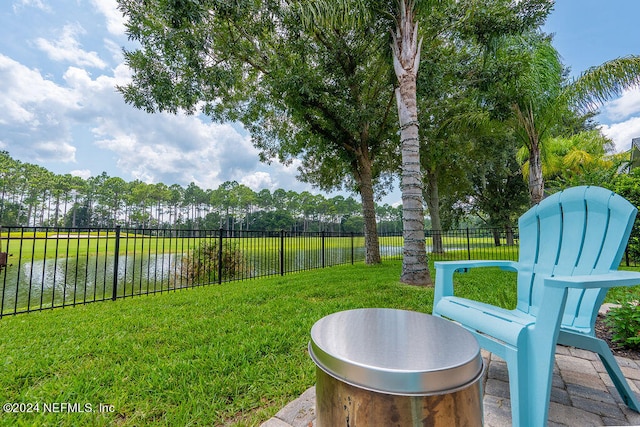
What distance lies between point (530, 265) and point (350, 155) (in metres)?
6.45

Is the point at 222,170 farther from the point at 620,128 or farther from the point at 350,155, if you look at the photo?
the point at 620,128

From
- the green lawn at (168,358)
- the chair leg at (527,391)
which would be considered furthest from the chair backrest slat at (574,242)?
the green lawn at (168,358)

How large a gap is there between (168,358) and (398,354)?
2.13 meters

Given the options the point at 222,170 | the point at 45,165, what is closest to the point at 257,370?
the point at 222,170

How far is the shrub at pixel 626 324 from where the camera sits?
2034 millimetres

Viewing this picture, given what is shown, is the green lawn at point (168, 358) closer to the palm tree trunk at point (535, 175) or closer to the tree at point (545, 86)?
the palm tree trunk at point (535, 175)

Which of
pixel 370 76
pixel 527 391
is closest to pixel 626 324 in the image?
pixel 527 391

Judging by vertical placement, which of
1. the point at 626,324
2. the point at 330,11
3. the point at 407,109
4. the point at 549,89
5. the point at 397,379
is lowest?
the point at 626,324

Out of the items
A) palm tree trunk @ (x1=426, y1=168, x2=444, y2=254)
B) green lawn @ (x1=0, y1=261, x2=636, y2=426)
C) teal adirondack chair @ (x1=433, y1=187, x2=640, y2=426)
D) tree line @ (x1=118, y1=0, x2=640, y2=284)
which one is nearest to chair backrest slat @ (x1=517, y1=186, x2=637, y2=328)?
teal adirondack chair @ (x1=433, y1=187, x2=640, y2=426)

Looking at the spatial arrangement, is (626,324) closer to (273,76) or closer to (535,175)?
(535,175)

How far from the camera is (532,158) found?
711cm

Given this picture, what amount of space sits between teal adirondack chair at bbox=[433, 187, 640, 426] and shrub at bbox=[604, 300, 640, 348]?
90 centimetres

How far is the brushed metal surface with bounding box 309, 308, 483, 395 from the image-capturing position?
53 cm

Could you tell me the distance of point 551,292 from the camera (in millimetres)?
1137
